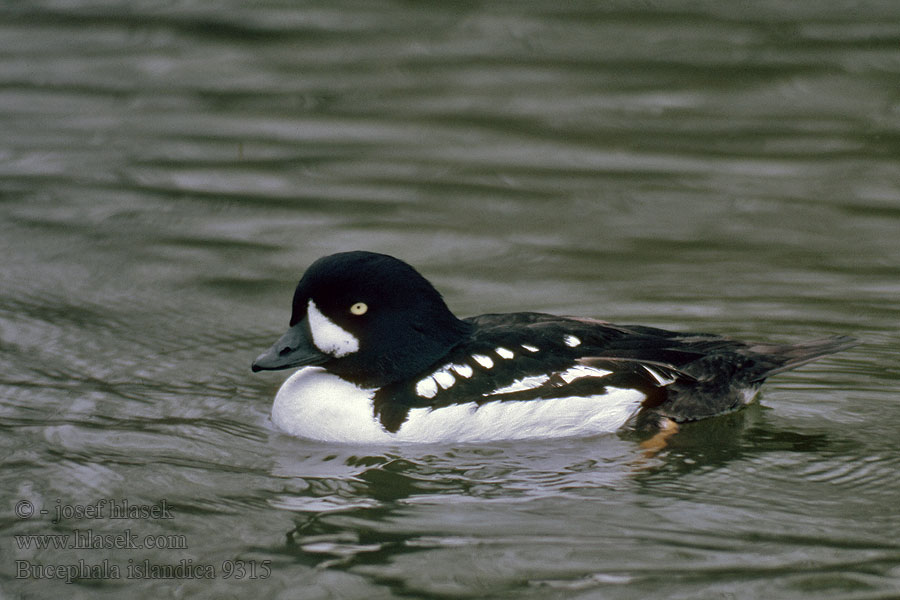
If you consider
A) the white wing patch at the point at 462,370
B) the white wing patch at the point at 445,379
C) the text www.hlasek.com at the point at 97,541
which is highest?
the white wing patch at the point at 462,370

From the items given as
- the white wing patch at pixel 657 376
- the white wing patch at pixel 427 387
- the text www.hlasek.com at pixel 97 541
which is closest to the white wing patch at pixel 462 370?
the white wing patch at pixel 427 387

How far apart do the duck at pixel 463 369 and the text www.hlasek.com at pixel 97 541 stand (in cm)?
122

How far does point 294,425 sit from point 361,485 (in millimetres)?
679

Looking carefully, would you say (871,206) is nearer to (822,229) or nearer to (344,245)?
(822,229)

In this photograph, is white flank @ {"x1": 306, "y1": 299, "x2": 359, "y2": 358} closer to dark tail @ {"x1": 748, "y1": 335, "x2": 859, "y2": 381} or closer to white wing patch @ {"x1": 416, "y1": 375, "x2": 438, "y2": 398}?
white wing patch @ {"x1": 416, "y1": 375, "x2": 438, "y2": 398}

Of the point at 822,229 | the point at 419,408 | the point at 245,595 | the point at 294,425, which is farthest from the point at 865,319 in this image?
the point at 245,595

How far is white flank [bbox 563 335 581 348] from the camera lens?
259 inches

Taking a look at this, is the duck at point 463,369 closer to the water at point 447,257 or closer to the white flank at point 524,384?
the white flank at point 524,384

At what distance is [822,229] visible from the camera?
962 centimetres

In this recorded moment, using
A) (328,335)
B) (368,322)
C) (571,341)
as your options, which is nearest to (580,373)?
(571,341)

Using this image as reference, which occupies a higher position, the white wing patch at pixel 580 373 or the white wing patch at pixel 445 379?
the white wing patch at pixel 580 373

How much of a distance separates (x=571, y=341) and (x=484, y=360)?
45 centimetres

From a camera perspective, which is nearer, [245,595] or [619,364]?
[245,595]

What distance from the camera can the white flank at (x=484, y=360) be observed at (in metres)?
6.49
